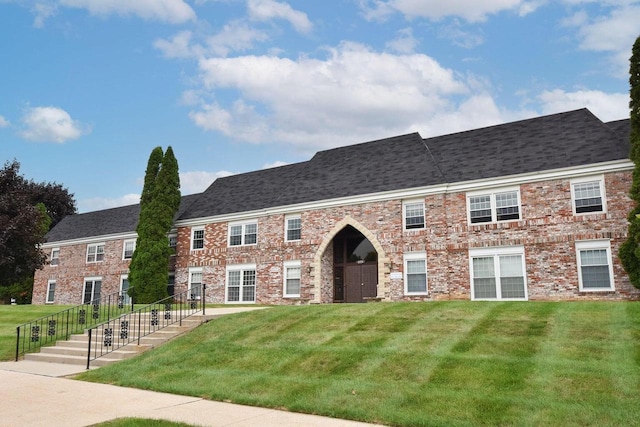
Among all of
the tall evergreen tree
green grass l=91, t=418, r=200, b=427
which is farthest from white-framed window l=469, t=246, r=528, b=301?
green grass l=91, t=418, r=200, b=427

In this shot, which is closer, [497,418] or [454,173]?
[497,418]

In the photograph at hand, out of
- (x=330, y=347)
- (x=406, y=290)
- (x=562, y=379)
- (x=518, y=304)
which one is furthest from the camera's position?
(x=406, y=290)

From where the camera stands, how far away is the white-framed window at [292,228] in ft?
87.8

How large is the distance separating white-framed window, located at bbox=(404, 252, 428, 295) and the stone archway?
43.8 inches

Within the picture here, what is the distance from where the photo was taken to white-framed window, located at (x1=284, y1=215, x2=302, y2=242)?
2676cm

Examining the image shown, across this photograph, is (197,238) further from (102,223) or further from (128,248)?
(102,223)

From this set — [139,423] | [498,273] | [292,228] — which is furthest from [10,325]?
[498,273]

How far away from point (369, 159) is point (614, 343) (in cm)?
1871

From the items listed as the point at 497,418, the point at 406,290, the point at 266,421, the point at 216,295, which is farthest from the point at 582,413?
the point at 216,295

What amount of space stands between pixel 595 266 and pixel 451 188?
659cm

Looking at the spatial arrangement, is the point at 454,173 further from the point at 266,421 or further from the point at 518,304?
the point at 266,421

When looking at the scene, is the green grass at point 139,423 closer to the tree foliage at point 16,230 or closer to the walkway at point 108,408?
the walkway at point 108,408

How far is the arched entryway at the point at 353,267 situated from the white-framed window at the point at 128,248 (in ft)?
53.6

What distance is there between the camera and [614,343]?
9.67 meters
